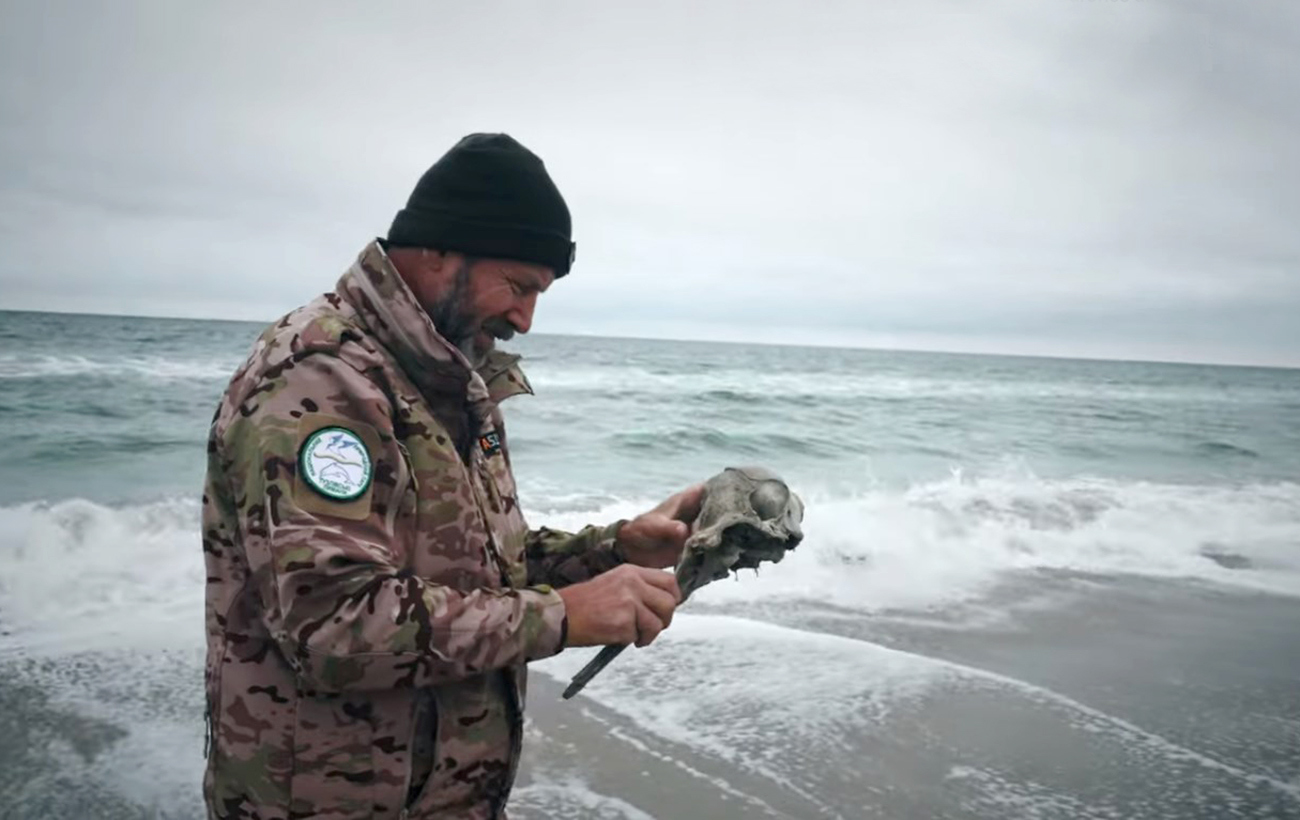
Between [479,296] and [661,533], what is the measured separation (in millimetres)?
808

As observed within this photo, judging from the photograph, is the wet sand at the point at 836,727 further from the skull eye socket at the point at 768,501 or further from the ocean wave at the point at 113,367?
the ocean wave at the point at 113,367

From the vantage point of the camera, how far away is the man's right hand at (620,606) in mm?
1776

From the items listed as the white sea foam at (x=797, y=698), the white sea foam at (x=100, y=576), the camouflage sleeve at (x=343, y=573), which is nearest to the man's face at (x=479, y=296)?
the camouflage sleeve at (x=343, y=573)

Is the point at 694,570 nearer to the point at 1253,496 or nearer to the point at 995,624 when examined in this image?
the point at 995,624

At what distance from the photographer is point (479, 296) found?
1966mm

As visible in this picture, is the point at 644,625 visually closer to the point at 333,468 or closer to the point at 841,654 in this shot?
the point at 333,468

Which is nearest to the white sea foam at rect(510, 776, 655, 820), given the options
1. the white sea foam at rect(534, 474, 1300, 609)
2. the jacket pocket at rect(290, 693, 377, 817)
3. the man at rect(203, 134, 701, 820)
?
the man at rect(203, 134, 701, 820)

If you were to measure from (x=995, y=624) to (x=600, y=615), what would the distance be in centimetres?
691

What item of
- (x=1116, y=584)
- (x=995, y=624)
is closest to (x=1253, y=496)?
(x=1116, y=584)

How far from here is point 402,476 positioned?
170cm

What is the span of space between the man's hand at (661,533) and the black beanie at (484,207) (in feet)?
2.50

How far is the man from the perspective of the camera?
5.16 ft

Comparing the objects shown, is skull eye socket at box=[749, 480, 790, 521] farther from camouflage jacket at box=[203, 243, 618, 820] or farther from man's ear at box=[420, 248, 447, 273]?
man's ear at box=[420, 248, 447, 273]

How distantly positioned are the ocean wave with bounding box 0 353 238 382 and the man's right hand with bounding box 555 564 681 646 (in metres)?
27.5
